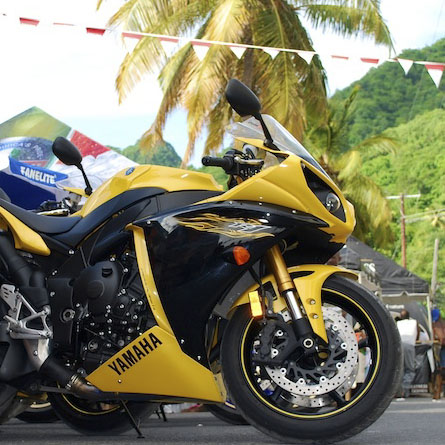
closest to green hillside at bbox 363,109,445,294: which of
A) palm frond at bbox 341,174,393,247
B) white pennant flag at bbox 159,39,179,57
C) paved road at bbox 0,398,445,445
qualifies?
palm frond at bbox 341,174,393,247

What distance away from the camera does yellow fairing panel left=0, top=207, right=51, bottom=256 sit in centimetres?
493

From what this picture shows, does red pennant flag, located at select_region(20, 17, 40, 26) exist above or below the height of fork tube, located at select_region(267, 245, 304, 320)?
above

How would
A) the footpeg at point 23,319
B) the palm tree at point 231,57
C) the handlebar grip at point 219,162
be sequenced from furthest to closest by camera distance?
the palm tree at point 231,57 → the footpeg at point 23,319 → the handlebar grip at point 219,162

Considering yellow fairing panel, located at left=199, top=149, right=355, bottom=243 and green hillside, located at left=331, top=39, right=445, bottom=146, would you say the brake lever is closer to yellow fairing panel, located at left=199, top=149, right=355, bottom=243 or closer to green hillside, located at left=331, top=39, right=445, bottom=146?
yellow fairing panel, located at left=199, top=149, right=355, bottom=243

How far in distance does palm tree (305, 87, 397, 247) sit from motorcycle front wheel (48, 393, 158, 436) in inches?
1040

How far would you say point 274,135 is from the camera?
4.79 meters

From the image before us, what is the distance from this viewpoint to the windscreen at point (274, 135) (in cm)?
475

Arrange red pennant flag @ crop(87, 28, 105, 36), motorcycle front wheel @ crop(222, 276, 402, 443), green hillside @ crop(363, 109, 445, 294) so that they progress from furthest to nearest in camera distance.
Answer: green hillside @ crop(363, 109, 445, 294), red pennant flag @ crop(87, 28, 105, 36), motorcycle front wheel @ crop(222, 276, 402, 443)

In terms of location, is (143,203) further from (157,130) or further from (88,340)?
(157,130)

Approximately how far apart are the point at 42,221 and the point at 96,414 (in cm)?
137

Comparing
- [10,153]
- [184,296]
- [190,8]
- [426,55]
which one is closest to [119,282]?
[184,296]

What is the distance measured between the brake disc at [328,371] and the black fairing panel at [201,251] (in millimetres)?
425

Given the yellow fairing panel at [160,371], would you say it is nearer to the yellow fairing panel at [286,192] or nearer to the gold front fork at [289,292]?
the gold front fork at [289,292]

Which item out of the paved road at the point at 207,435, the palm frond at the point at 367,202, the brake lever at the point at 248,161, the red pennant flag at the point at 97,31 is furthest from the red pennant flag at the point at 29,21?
the palm frond at the point at 367,202
